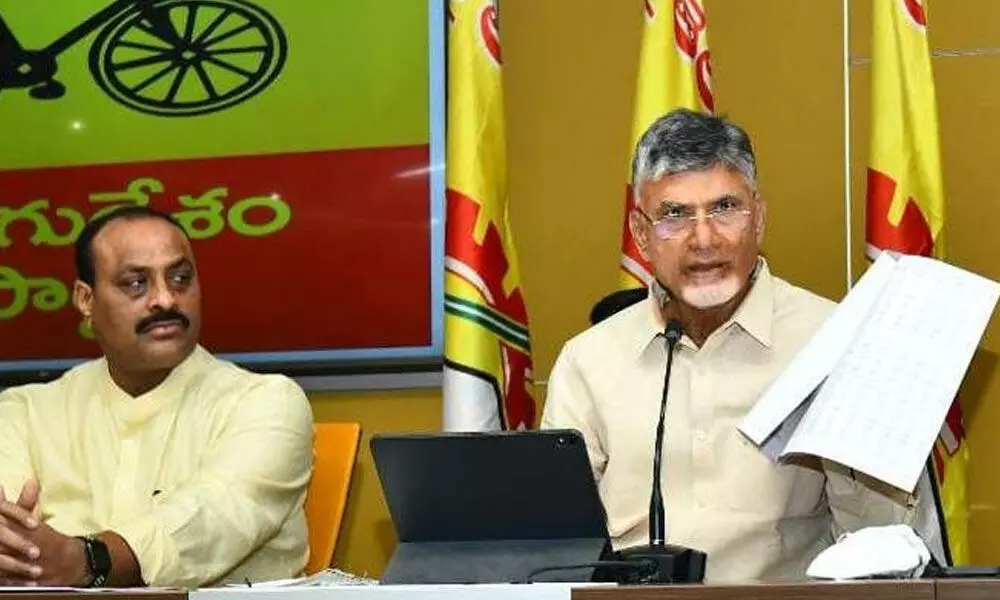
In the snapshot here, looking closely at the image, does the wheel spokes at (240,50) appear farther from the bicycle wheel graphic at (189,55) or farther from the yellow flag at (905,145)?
the yellow flag at (905,145)

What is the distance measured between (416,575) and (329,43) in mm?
2462

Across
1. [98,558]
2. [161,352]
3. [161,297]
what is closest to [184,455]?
[161,352]

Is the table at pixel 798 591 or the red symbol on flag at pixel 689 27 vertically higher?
the red symbol on flag at pixel 689 27

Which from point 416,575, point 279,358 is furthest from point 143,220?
point 416,575

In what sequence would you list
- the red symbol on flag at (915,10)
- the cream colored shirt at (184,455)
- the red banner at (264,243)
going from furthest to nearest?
the red banner at (264,243) < the red symbol on flag at (915,10) < the cream colored shirt at (184,455)

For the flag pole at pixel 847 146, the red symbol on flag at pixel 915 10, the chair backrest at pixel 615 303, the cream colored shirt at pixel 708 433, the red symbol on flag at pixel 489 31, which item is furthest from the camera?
the flag pole at pixel 847 146

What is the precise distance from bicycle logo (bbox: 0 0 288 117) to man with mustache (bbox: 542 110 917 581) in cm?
177

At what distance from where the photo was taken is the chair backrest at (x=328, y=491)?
3613mm

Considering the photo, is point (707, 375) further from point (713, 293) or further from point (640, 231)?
point (640, 231)

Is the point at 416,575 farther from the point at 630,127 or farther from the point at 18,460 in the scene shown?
the point at 630,127

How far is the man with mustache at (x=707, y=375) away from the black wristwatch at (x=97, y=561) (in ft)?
2.74

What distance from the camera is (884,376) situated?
7.43 ft

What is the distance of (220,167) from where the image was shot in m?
4.57

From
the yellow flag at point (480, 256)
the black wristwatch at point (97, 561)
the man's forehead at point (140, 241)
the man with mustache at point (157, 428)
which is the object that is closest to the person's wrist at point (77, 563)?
the black wristwatch at point (97, 561)
